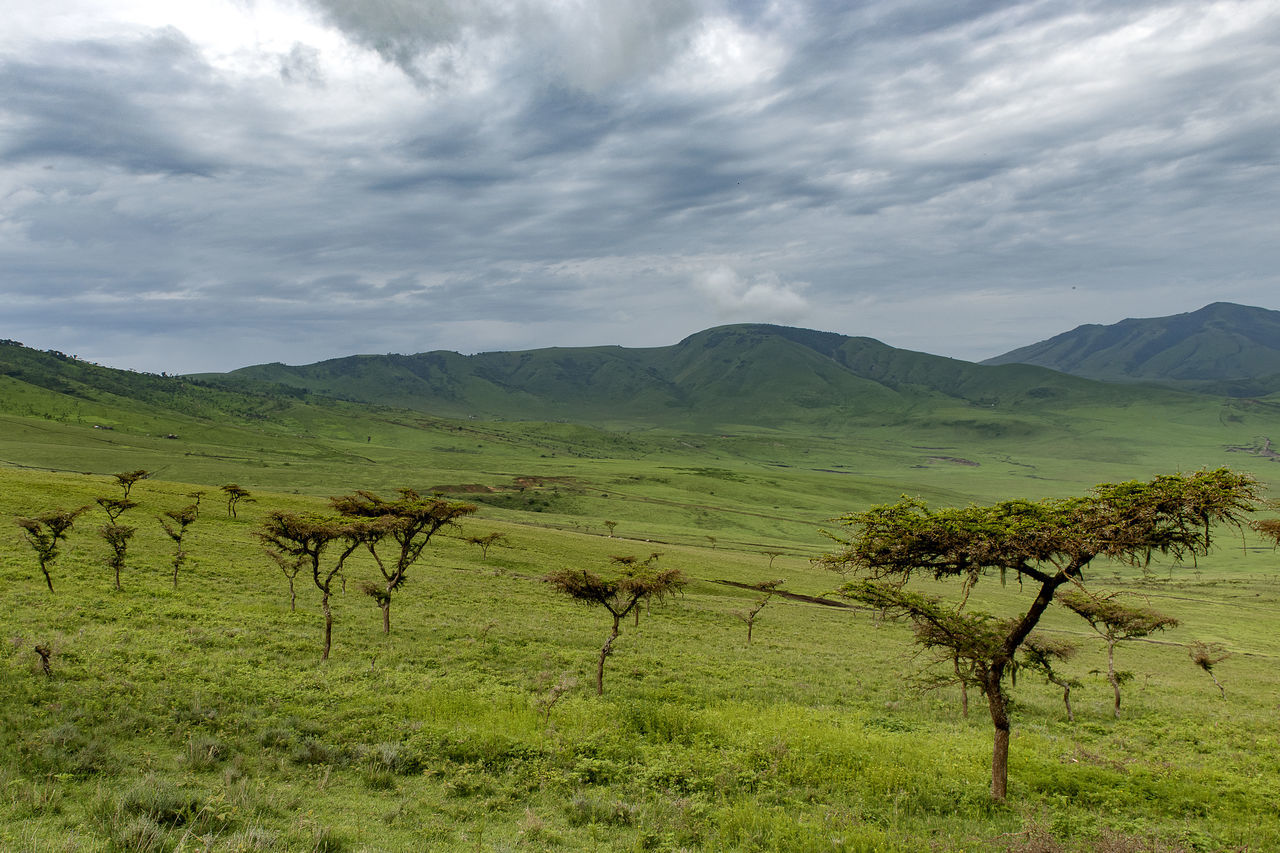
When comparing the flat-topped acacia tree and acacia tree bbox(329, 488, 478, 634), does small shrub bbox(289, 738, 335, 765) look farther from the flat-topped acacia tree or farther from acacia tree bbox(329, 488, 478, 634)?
acacia tree bbox(329, 488, 478, 634)

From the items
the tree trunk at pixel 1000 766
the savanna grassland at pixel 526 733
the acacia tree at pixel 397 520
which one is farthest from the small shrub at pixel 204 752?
the tree trunk at pixel 1000 766

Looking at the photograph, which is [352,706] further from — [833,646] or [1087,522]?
[833,646]

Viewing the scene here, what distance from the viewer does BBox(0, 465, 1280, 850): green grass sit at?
41.4ft

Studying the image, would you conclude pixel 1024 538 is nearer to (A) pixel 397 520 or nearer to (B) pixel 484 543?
(A) pixel 397 520

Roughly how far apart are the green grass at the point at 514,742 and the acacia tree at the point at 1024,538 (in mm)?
3954

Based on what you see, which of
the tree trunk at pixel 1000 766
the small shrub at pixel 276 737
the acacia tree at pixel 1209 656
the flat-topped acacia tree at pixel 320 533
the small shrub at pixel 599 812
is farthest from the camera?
the acacia tree at pixel 1209 656

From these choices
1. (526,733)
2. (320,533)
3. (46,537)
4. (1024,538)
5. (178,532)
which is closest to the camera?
(1024,538)

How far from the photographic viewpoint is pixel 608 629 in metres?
37.6

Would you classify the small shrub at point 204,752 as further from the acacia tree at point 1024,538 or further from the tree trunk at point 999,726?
the tree trunk at point 999,726

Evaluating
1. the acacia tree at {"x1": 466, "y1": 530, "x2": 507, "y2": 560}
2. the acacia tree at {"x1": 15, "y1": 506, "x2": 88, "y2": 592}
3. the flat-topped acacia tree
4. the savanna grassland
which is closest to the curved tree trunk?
the savanna grassland

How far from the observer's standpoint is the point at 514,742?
56.7 feet

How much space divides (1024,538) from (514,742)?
14.1 m

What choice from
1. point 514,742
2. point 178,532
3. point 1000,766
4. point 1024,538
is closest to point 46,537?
point 178,532

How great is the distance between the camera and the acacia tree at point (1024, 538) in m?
12.6
